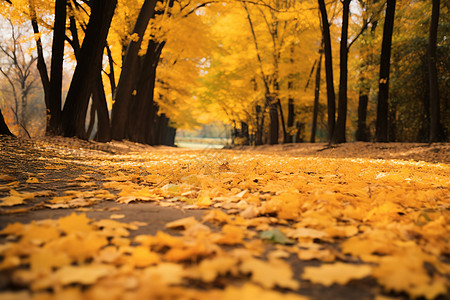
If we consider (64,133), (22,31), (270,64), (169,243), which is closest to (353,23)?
(270,64)

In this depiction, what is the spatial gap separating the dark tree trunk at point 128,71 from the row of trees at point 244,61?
0.04 m

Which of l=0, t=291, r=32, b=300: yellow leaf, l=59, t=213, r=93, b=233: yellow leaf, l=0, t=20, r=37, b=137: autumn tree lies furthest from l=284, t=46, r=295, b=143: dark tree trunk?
l=0, t=20, r=37, b=137: autumn tree

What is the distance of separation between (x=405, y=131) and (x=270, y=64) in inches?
292

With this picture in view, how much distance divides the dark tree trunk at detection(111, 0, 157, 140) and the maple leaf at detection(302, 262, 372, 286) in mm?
9201

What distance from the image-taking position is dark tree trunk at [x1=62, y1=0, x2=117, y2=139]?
7080 millimetres

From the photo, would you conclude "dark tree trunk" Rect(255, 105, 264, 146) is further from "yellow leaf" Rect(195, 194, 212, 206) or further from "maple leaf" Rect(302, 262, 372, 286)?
"maple leaf" Rect(302, 262, 372, 286)

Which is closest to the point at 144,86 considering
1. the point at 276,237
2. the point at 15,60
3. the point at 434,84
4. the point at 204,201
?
the point at 434,84

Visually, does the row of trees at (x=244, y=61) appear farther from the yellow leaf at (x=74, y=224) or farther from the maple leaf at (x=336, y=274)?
the maple leaf at (x=336, y=274)

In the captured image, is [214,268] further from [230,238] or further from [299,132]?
[299,132]

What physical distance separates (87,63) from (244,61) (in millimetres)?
9804

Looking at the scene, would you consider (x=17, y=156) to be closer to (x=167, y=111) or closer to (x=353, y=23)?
(x=353, y=23)

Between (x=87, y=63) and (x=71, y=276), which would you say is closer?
(x=71, y=276)

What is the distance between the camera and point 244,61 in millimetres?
15906

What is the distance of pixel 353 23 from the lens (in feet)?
50.8
